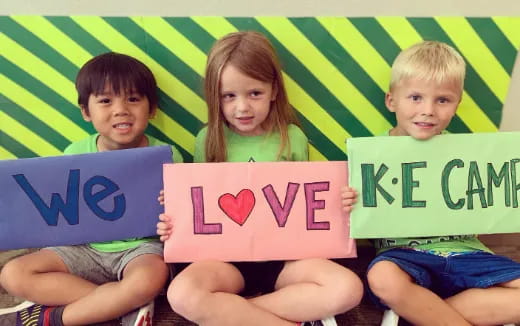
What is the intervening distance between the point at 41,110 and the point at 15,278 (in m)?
0.46

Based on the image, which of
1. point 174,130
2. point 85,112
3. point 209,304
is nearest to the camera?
point 209,304

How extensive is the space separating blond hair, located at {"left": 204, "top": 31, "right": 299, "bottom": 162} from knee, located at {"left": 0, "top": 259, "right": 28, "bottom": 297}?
51 cm

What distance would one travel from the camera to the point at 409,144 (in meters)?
1.02

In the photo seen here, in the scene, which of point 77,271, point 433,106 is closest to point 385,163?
point 433,106

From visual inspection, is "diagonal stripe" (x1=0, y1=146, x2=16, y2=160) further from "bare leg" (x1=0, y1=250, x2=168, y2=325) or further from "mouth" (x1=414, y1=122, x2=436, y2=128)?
"mouth" (x1=414, y1=122, x2=436, y2=128)

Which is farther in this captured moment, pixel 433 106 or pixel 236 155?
pixel 236 155

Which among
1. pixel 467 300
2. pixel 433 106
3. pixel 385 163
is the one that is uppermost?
pixel 433 106

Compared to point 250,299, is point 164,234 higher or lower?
higher

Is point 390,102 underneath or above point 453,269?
above

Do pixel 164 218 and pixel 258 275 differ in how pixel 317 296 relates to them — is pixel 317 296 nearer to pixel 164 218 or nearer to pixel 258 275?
pixel 258 275

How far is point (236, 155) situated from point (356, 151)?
313 millimetres

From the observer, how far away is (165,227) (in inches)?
39.8

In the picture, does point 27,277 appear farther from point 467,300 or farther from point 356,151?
point 467,300

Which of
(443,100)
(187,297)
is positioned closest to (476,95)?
(443,100)
